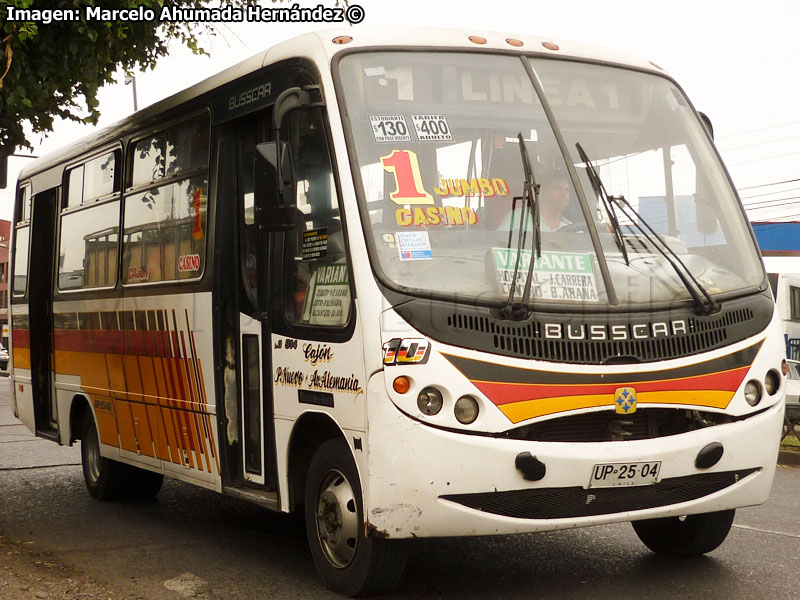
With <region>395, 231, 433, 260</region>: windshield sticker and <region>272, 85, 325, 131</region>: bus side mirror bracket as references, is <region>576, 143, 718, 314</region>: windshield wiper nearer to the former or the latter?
<region>395, 231, 433, 260</region>: windshield sticker

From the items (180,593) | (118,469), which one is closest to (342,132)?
(180,593)

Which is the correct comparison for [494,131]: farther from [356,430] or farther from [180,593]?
[180,593]

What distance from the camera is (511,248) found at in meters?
5.93

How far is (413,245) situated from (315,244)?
71cm

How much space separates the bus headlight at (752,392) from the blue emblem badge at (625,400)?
2.39 ft

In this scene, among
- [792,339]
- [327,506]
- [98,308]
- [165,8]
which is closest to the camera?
[327,506]

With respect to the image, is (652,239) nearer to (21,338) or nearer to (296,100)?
(296,100)

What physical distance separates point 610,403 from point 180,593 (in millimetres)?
2432

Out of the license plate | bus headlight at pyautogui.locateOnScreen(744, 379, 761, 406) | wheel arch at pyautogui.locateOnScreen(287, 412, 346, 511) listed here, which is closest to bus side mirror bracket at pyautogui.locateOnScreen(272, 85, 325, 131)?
wheel arch at pyautogui.locateOnScreen(287, 412, 346, 511)

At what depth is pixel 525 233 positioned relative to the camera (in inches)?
235

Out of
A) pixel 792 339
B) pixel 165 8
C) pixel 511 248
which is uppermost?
pixel 165 8

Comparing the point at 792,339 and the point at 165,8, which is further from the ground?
the point at 165,8

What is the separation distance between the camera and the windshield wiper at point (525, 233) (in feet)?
18.7

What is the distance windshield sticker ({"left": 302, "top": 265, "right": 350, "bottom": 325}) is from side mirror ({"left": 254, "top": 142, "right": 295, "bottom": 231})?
1.05ft
